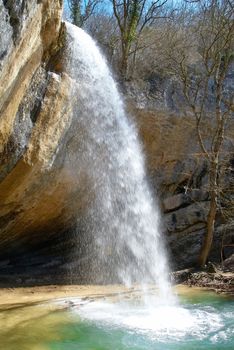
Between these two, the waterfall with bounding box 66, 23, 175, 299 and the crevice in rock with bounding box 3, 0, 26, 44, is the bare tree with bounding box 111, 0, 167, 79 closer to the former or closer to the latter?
the waterfall with bounding box 66, 23, 175, 299

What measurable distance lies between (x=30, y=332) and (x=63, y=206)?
560 centimetres

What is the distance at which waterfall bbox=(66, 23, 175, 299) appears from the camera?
32.1ft

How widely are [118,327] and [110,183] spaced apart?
5433 millimetres

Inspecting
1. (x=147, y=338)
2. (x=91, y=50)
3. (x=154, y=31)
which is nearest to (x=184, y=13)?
(x=154, y=31)

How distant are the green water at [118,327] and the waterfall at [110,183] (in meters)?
3.06

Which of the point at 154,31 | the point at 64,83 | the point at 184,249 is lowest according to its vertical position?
the point at 184,249

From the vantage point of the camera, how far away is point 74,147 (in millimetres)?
9883

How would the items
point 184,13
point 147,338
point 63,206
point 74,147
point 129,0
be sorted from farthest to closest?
point 184,13 → point 129,0 → point 63,206 → point 74,147 → point 147,338

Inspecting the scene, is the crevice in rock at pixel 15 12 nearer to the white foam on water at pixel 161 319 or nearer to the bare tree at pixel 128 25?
the white foam on water at pixel 161 319

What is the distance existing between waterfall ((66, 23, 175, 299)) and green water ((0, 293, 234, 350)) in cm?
306

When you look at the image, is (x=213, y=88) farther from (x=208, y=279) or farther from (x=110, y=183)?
(x=208, y=279)

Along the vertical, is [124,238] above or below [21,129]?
below

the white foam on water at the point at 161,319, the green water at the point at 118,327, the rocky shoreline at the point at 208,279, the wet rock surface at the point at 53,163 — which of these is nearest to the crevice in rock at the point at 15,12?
the wet rock surface at the point at 53,163

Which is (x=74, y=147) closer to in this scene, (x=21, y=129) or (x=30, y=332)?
(x=21, y=129)
